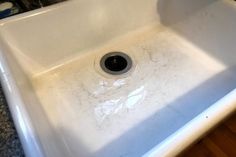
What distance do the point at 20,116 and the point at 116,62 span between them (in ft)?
1.26

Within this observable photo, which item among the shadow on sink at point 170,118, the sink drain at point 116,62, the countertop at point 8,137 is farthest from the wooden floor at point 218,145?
the countertop at point 8,137

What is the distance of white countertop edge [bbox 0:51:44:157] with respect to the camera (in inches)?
14.5

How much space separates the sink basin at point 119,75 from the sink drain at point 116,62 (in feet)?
0.05

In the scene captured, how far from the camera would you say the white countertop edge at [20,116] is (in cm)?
37

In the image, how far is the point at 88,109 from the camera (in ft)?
2.07

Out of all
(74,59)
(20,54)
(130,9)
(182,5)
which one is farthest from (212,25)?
(20,54)

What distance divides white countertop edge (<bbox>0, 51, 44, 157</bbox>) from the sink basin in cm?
4

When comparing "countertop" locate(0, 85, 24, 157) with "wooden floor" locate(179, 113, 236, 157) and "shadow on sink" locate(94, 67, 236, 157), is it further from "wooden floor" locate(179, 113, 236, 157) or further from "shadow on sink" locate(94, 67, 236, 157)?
"wooden floor" locate(179, 113, 236, 157)

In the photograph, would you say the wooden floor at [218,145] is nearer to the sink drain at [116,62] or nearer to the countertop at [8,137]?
the sink drain at [116,62]

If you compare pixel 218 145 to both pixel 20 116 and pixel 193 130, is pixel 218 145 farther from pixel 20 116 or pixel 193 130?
pixel 20 116

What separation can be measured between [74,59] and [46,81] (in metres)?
0.10

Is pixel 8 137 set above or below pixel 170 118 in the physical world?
above

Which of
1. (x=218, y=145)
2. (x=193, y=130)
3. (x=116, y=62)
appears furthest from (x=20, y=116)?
(x=218, y=145)

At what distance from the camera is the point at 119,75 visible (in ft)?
2.30
